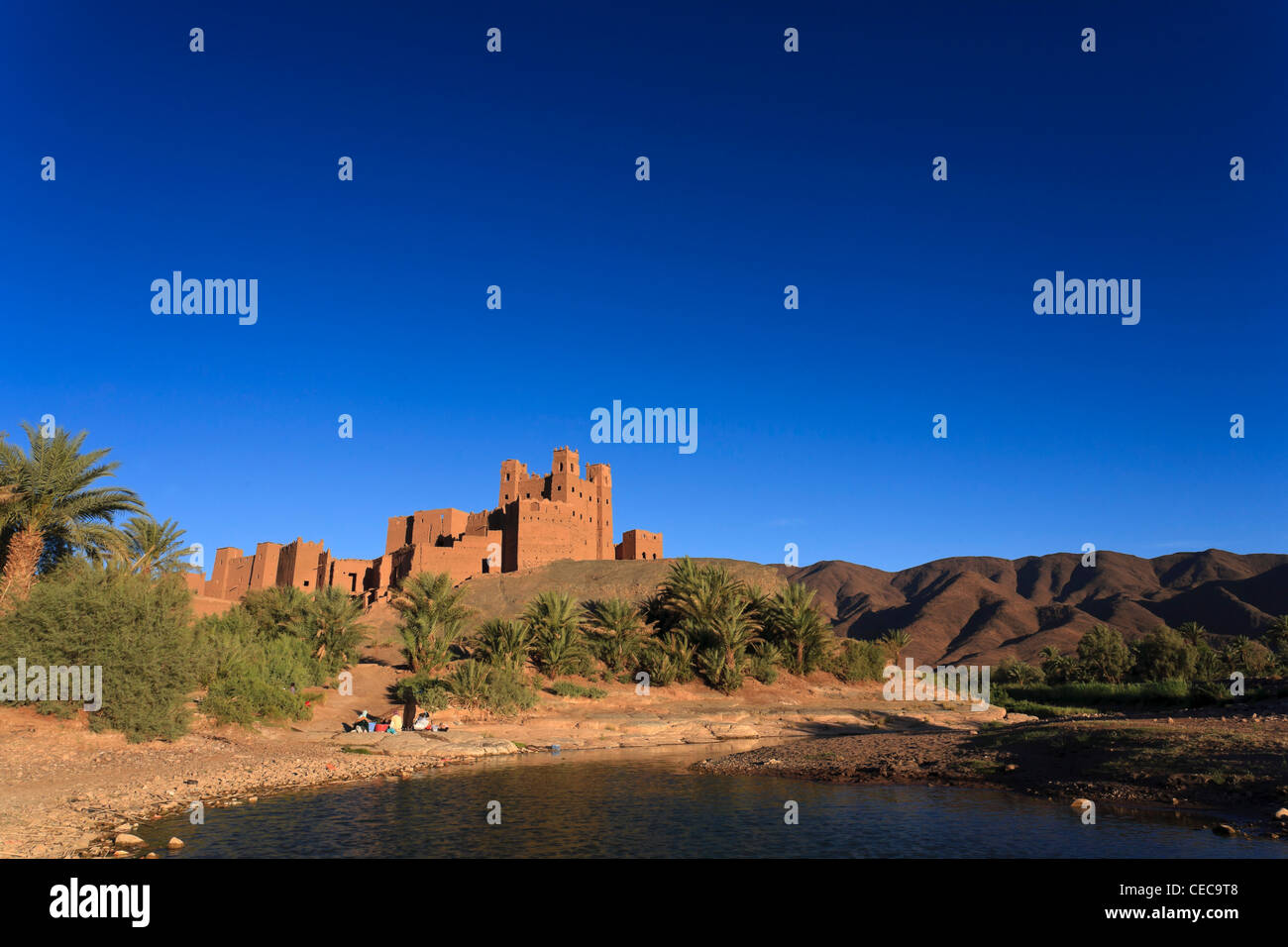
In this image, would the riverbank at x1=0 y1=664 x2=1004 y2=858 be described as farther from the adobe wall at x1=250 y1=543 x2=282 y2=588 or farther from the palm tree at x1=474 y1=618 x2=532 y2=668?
the adobe wall at x1=250 y1=543 x2=282 y2=588

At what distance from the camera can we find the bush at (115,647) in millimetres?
17431

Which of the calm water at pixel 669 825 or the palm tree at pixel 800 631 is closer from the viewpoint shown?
the calm water at pixel 669 825

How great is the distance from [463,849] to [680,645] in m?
23.4

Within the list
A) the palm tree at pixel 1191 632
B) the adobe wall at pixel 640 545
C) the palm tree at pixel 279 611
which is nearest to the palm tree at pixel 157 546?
the palm tree at pixel 279 611

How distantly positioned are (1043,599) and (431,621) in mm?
99059

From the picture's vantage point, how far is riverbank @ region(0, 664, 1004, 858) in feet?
39.8

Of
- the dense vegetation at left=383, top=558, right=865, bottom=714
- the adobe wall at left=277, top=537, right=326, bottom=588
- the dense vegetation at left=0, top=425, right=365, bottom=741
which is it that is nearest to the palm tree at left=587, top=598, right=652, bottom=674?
the dense vegetation at left=383, top=558, right=865, bottom=714

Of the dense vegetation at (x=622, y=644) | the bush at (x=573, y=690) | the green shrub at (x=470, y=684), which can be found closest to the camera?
the green shrub at (x=470, y=684)

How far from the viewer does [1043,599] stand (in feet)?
341

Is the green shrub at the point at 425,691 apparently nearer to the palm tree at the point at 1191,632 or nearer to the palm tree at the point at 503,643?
the palm tree at the point at 503,643

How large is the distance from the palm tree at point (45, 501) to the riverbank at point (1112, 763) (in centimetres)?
1899

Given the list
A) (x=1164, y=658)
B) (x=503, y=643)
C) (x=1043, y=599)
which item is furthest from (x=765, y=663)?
(x=1043, y=599)

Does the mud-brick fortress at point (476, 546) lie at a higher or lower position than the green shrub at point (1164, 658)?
higher
